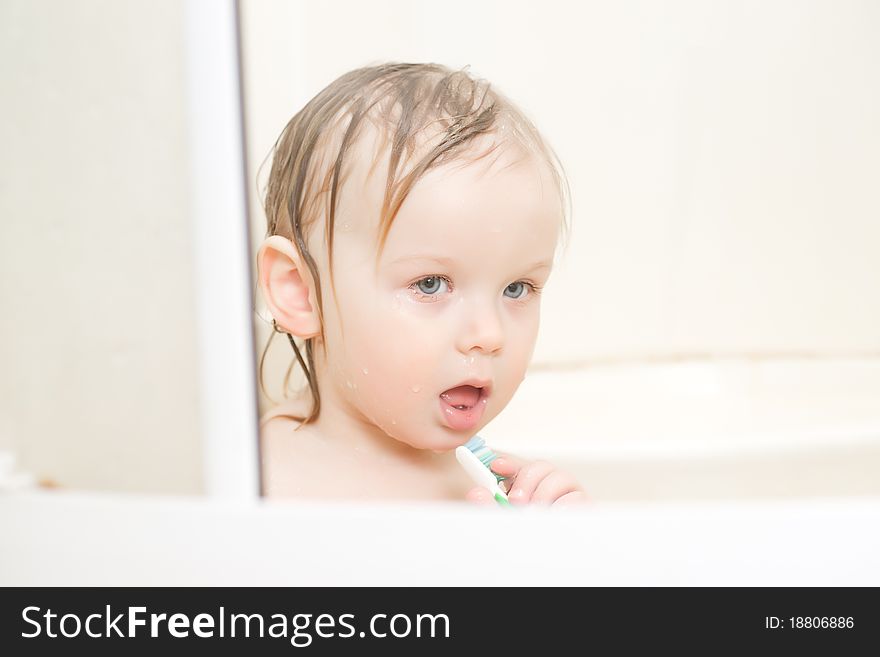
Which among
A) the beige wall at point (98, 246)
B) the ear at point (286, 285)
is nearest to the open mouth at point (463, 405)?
the ear at point (286, 285)

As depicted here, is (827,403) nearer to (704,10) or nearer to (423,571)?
(704,10)

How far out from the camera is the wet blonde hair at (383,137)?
1.88ft

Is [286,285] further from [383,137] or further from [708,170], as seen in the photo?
[708,170]

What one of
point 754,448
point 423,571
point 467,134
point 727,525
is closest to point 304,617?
point 423,571

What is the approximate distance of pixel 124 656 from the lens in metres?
0.41

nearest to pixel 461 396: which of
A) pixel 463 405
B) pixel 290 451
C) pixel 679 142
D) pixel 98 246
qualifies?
pixel 463 405

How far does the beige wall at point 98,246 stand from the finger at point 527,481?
260 mm

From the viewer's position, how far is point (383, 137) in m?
0.58

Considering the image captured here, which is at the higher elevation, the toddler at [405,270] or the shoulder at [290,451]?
the toddler at [405,270]

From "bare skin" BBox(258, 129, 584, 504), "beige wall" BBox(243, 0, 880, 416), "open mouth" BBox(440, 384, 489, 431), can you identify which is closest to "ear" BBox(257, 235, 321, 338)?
"bare skin" BBox(258, 129, 584, 504)

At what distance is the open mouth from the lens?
594mm

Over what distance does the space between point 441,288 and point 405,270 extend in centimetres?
3

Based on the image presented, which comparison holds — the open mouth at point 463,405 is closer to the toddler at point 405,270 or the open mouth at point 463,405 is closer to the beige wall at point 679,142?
the toddler at point 405,270

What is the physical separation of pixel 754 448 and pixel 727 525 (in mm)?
534
